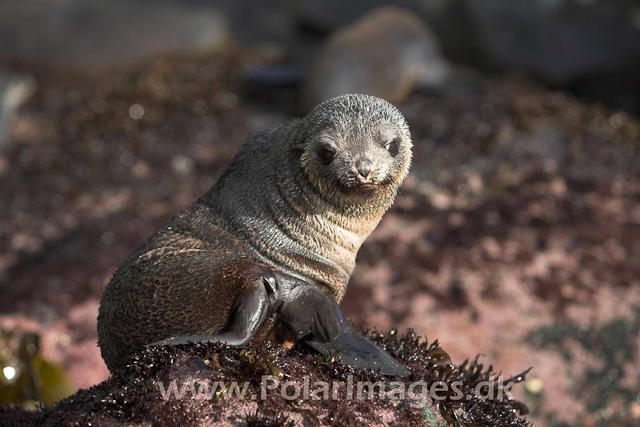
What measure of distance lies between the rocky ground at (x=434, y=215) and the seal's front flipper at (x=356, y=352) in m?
4.21

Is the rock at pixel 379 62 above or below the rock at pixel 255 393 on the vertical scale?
above

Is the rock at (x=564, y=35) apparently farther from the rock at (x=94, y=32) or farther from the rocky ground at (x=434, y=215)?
the rock at (x=94, y=32)

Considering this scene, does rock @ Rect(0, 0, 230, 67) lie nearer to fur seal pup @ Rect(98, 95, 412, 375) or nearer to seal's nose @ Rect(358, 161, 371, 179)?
fur seal pup @ Rect(98, 95, 412, 375)

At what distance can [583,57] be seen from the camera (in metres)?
13.9

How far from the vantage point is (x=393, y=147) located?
3.33m

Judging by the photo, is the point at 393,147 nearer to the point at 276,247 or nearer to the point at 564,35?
the point at 276,247

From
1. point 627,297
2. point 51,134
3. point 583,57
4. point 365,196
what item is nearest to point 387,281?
point 627,297

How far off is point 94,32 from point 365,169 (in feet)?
41.9

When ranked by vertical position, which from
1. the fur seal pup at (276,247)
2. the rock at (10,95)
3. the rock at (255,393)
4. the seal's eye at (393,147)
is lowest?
the rock at (255,393)

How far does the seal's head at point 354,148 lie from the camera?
3.22m

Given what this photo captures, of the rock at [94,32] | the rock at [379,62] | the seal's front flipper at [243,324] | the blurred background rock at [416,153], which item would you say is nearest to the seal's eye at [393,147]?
the seal's front flipper at [243,324]

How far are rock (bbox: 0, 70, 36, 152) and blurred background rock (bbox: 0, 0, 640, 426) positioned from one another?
0.15 feet

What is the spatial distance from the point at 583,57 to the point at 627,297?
7208mm

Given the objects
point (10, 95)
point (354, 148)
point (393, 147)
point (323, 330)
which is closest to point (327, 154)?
point (354, 148)
